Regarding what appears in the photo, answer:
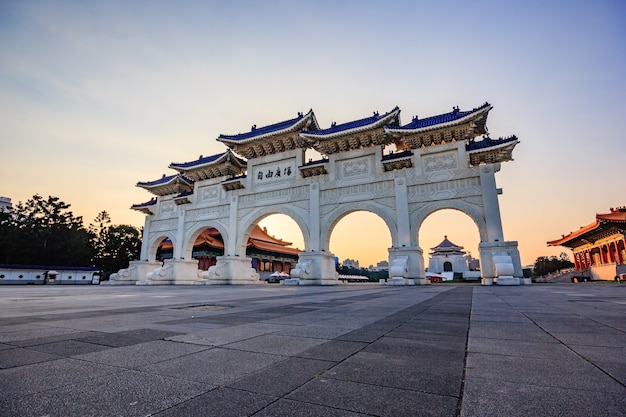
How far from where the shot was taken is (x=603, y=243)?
27406mm

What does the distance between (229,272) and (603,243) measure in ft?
104

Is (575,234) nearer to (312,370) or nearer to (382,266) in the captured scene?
(312,370)

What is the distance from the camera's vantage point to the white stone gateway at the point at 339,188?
53.9 feet

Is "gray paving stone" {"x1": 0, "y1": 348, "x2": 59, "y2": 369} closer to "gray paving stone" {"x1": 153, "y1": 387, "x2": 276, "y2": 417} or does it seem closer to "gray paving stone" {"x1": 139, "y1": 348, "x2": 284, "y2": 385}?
"gray paving stone" {"x1": 139, "y1": 348, "x2": 284, "y2": 385}

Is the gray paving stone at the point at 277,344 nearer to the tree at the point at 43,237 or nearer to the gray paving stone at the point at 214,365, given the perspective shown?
the gray paving stone at the point at 214,365

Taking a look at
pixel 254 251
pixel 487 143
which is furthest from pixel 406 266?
pixel 254 251

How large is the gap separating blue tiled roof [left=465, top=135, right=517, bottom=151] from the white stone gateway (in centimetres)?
5

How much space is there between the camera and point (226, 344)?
2.38m

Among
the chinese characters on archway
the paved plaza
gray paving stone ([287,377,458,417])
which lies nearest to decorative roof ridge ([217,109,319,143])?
the chinese characters on archway

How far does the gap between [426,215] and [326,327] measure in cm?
1531

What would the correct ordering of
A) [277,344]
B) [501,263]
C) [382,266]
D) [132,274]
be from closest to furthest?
[277,344] → [501,263] → [132,274] → [382,266]

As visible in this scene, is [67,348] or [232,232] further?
[232,232]

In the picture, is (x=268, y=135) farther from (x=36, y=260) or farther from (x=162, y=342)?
(x=36, y=260)

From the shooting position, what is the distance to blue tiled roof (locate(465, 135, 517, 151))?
16.0 meters
